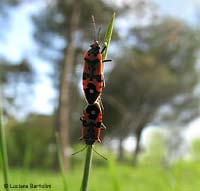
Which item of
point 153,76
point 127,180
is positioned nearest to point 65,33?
point 153,76

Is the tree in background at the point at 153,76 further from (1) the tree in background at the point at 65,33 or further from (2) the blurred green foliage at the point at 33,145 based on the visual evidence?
(2) the blurred green foliage at the point at 33,145

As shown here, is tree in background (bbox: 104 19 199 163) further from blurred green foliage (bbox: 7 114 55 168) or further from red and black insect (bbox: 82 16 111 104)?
red and black insect (bbox: 82 16 111 104)

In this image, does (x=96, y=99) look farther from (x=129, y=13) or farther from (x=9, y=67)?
(x=9, y=67)

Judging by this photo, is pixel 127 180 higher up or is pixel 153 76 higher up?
pixel 153 76

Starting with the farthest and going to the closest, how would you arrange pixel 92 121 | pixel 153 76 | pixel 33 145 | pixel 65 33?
pixel 153 76
pixel 65 33
pixel 33 145
pixel 92 121

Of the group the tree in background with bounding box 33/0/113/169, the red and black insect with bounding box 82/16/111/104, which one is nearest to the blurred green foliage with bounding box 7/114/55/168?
the tree in background with bounding box 33/0/113/169

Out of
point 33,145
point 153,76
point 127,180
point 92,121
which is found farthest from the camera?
point 153,76

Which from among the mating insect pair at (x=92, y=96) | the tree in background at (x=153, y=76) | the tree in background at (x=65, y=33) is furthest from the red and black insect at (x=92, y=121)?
the tree in background at (x=153, y=76)

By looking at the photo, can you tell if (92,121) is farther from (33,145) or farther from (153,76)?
(153,76)
